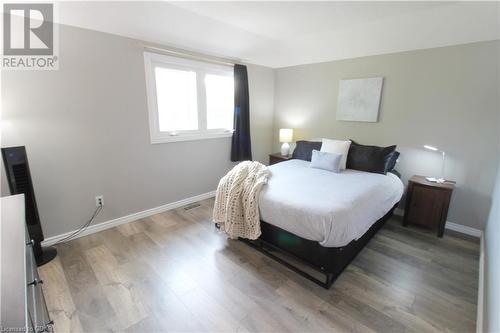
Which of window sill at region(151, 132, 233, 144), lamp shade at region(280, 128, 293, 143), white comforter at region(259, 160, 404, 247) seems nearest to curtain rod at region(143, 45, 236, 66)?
window sill at region(151, 132, 233, 144)

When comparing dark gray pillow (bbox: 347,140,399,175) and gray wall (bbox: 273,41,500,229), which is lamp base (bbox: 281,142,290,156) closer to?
gray wall (bbox: 273,41,500,229)

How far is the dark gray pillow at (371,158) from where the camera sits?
2793mm

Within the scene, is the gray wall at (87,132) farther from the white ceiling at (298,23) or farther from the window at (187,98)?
the white ceiling at (298,23)

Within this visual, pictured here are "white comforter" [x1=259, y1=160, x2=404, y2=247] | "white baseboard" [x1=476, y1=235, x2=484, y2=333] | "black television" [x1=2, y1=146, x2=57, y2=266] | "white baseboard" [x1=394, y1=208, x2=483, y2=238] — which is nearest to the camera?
"white baseboard" [x1=476, y1=235, x2=484, y2=333]

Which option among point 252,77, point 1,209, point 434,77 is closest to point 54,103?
point 1,209

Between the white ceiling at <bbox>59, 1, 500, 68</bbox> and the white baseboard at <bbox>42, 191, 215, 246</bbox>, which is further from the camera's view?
the white baseboard at <bbox>42, 191, 215, 246</bbox>

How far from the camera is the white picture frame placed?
312cm

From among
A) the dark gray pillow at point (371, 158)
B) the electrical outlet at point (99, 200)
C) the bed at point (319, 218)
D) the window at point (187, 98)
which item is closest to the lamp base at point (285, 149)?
the window at point (187, 98)

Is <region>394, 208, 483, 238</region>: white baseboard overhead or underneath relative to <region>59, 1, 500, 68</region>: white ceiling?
underneath

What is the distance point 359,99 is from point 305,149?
3.40 feet

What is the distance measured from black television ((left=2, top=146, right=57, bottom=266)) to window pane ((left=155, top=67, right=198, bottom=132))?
4.51 ft

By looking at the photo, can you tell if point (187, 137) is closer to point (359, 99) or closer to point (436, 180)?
point (359, 99)

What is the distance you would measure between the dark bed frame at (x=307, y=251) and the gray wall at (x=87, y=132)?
1.67m

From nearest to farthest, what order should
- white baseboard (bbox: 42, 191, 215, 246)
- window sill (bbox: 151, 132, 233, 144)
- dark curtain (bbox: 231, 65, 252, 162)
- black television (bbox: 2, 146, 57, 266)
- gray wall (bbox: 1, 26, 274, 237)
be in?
black television (bbox: 2, 146, 57, 266) < gray wall (bbox: 1, 26, 274, 237) < white baseboard (bbox: 42, 191, 215, 246) < window sill (bbox: 151, 132, 233, 144) < dark curtain (bbox: 231, 65, 252, 162)
